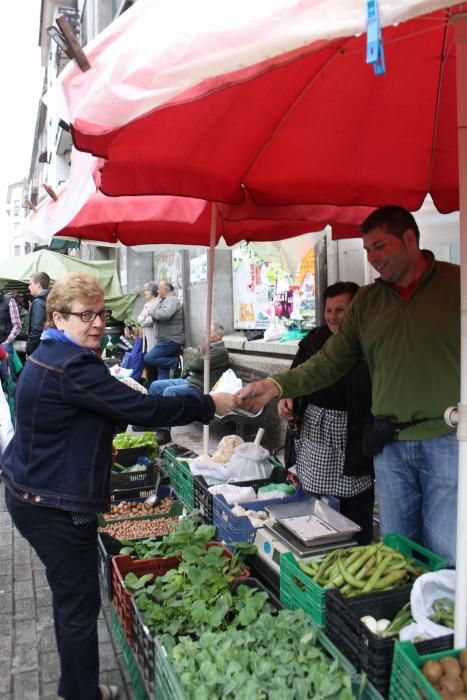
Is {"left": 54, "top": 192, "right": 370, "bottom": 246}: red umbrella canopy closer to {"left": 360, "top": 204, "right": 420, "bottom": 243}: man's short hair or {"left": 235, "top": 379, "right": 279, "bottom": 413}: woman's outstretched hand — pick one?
{"left": 360, "top": 204, "right": 420, "bottom": 243}: man's short hair

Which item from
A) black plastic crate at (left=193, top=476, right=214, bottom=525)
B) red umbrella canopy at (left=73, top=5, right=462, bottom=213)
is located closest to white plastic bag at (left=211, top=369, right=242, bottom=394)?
black plastic crate at (left=193, top=476, right=214, bottom=525)

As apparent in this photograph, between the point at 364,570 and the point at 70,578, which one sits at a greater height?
the point at 364,570

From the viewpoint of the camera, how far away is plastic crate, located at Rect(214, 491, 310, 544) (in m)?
3.32

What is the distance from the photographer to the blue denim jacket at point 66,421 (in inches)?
97.1

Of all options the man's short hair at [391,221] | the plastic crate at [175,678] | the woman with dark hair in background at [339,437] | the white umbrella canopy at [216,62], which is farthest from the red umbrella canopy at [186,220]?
the plastic crate at [175,678]

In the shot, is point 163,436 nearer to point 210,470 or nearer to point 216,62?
point 210,470

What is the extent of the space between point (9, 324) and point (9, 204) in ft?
326

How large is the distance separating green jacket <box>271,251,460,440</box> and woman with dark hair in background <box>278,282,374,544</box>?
712 mm

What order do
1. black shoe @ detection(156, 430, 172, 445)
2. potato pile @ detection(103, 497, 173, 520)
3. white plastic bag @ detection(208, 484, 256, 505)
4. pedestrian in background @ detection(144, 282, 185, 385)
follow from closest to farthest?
white plastic bag @ detection(208, 484, 256, 505) → potato pile @ detection(103, 497, 173, 520) → black shoe @ detection(156, 430, 172, 445) → pedestrian in background @ detection(144, 282, 185, 385)

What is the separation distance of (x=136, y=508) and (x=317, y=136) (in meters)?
3.30

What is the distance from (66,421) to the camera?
2.51 meters

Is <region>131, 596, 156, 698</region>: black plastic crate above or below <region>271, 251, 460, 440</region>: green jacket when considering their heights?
below

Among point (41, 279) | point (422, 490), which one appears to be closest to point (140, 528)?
point (422, 490)

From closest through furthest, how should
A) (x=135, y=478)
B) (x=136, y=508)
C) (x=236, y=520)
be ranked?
1. (x=236, y=520)
2. (x=136, y=508)
3. (x=135, y=478)
